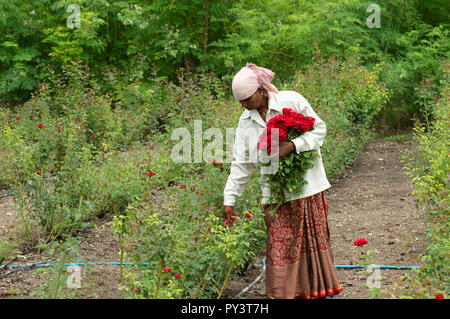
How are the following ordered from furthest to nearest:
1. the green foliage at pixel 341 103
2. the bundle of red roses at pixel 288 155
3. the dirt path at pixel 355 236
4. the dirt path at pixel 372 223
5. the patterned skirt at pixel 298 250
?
the green foliage at pixel 341 103
the dirt path at pixel 372 223
the dirt path at pixel 355 236
the patterned skirt at pixel 298 250
the bundle of red roses at pixel 288 155

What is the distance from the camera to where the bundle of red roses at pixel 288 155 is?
9.13ft

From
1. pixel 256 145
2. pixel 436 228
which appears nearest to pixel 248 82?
pixel 256 145

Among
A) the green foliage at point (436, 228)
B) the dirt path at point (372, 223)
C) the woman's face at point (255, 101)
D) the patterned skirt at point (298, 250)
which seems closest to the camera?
the green foliage at point (436, 228)

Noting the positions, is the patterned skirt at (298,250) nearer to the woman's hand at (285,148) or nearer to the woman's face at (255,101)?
the woman's hand at (285,148)

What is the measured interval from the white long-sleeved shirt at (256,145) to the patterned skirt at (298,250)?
0.10 metres

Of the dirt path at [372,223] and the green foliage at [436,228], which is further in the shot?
the dirt path at [372,223]

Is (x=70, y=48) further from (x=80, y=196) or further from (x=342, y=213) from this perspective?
(x=342, y=213)

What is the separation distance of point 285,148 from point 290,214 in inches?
18.4

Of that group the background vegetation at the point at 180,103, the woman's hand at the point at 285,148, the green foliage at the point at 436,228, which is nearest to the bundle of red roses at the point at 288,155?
the woman's hand at the point at 285,148

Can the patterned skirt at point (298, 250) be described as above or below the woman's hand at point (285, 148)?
below

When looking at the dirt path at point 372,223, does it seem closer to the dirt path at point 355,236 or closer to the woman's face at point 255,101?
the dirt path at point 355,236

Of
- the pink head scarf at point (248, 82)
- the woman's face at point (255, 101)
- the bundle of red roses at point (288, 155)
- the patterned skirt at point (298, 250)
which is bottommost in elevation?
the patterned skirt at point (298, 250)

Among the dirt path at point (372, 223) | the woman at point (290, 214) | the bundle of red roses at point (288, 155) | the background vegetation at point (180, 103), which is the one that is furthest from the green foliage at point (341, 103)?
the bundle of red roses at point (288, 155)
